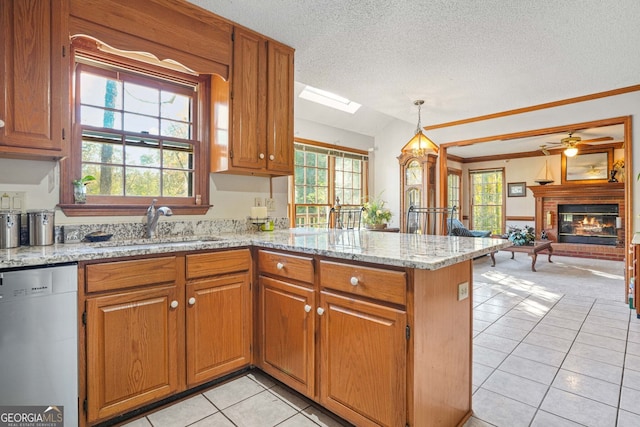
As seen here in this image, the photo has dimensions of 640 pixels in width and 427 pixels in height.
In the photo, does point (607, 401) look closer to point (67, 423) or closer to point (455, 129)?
point (67, 423)

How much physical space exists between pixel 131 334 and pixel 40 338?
1.21 ft

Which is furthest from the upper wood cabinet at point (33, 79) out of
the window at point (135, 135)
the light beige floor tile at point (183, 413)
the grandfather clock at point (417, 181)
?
the grandfather clock at point (417, 181)

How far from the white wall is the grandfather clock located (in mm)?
292

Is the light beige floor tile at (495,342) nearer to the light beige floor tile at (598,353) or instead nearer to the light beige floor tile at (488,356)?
the light beige floor tile at (488,356)

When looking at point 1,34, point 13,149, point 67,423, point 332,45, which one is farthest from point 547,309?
point 1,34

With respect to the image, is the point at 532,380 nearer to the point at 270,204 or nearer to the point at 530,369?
the point at 530,369

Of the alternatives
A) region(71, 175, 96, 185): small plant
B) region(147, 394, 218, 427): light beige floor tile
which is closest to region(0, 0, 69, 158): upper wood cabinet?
region(71, 175, 96, 185): small plant

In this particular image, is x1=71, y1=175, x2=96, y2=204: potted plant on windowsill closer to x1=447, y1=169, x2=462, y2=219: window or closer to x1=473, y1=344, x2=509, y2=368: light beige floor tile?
x1=473, y1=344, x2=509, y2=368: light beige floor tile

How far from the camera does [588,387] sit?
81.5 inches

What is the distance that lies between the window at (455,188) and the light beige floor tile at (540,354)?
6211 millimetres

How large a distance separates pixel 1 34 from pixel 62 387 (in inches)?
67.9

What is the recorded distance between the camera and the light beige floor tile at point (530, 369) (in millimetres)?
2203

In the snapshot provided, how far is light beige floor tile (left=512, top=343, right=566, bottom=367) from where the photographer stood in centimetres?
244

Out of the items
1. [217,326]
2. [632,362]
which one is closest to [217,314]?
[217,326]
